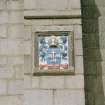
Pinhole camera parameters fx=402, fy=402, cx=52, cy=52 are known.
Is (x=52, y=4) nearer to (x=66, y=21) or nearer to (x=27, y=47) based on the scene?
A: (x=66, y=21)

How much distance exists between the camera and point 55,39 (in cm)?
477

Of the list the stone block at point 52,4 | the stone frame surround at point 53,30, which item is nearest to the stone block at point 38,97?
the stone frame surround at point 53,30

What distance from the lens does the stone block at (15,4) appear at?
17.1 ft

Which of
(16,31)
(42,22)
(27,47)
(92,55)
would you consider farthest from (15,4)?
(92,55)

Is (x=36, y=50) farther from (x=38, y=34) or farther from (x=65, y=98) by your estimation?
(x=65, y=98)

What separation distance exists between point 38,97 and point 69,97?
352 mm

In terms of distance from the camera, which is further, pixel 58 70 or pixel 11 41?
pixel 11 41

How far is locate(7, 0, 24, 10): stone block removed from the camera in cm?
521

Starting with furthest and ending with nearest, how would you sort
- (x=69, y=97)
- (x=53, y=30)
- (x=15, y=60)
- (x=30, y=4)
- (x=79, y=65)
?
(x=15, y=60), (x=30, y=4), (x=53, y=30), (x=79, y=65), (x=69, y=97)

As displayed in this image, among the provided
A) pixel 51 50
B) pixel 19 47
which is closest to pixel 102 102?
pixel 51 50

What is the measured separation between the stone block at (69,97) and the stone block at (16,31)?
0.98 m

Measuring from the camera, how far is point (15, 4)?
5219 millimetres

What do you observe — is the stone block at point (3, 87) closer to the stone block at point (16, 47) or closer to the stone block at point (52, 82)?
the stone block at point (16, 47)

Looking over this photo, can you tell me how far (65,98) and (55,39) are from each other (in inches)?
28.2
